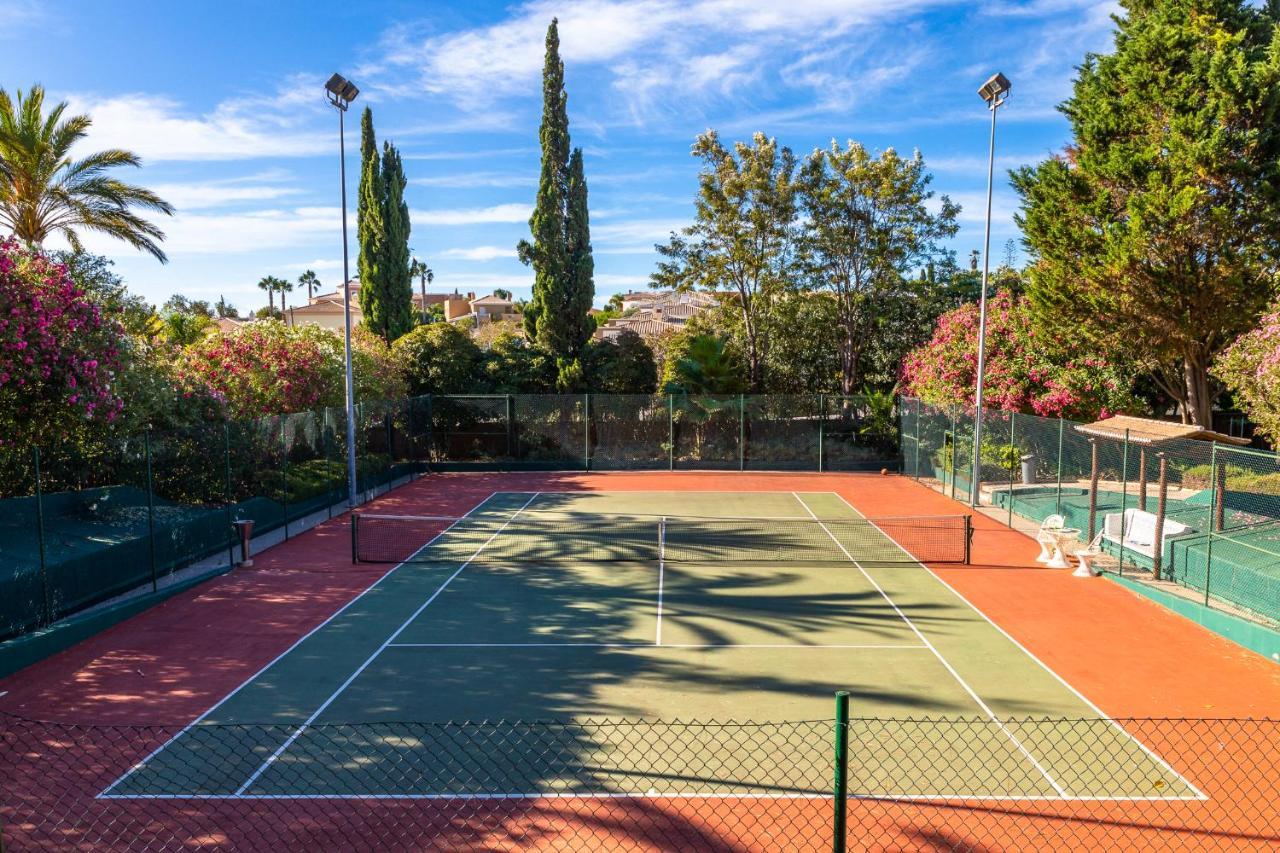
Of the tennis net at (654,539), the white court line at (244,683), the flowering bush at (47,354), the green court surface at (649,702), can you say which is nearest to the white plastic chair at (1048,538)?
the tennis net at (654,539)

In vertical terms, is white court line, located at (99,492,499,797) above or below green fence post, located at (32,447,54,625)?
below

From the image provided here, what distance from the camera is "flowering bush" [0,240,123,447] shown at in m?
13.6

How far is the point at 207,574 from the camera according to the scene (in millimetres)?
15406

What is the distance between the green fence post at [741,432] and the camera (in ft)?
102

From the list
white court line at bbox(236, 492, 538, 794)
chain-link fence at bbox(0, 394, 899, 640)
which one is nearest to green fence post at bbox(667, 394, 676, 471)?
chain-link fence at bbox(0, 394, 899, 640)

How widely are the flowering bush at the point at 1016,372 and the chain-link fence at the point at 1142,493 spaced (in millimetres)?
1624

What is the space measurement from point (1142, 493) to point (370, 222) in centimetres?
3597

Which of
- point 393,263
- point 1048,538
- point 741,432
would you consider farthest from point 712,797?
point 393,263

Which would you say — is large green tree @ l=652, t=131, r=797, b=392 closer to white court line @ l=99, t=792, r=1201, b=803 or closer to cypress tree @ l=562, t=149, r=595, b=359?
cypress tree @ l=562, t=149, r=595, b=359

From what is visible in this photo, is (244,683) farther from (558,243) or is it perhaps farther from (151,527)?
(558,243)

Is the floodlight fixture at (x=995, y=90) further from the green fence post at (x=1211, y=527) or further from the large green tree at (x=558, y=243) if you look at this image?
the large green tree at (x=558, y=243)

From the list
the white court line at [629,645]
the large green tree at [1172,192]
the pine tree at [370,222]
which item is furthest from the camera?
the pine tree at [370,222]

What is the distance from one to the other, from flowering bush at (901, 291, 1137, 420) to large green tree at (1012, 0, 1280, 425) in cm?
112

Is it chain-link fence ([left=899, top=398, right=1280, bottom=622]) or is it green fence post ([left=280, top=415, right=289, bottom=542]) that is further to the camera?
green fence post ([left=280, top=415, right=289, bottom=542])
